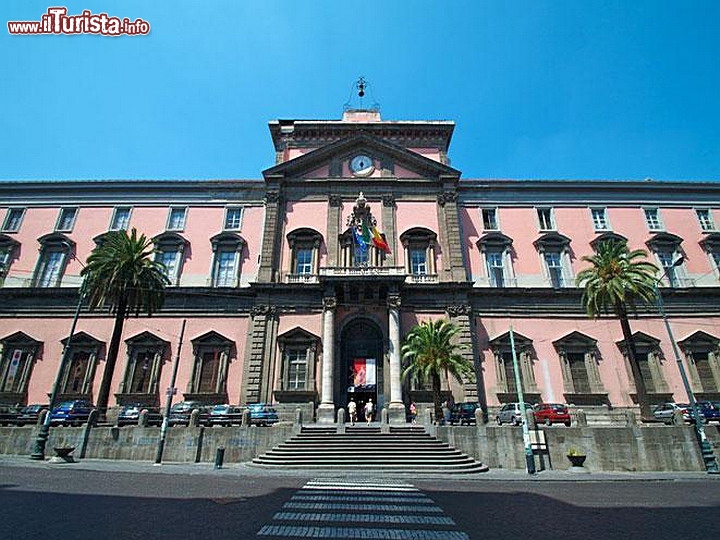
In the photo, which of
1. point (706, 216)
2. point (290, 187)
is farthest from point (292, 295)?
point (706, 216)

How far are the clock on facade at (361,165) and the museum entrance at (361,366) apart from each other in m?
12.7

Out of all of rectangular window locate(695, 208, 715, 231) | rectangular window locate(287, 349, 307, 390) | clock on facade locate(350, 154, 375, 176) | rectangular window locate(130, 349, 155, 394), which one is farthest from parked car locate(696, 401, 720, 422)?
rectangular window locate(130, 349, 155, 394)

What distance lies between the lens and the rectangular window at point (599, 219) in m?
30.5

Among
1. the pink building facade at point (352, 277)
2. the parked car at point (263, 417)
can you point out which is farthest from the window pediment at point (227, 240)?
the parked car at point (263, 417)

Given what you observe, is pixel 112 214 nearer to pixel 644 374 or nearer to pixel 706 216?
pixel 644 374

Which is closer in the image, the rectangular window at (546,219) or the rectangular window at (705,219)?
the rectangular window at (546,219)

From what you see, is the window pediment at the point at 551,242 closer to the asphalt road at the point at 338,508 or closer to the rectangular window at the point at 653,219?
the rectangular window at the point at 653,219

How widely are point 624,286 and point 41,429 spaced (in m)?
31.0

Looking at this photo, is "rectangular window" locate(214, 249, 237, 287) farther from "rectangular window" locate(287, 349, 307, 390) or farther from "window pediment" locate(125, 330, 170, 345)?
"rectangular window" locate(287, 349, 307, 390)

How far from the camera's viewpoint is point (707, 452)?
55.2ft

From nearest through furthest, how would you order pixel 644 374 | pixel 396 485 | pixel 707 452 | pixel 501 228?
1. pixel 396 485
2. pixel 707 452
3. pixel 644 374
4. pixel 501 228

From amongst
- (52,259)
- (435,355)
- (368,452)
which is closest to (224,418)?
(368,452)

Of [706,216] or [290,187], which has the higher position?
[290,187]

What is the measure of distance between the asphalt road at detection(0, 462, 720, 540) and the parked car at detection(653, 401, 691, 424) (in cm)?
934
